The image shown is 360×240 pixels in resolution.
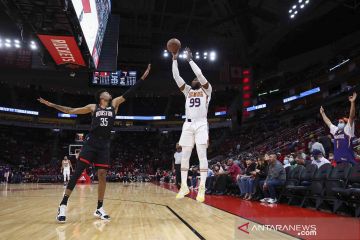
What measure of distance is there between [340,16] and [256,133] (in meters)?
11.3

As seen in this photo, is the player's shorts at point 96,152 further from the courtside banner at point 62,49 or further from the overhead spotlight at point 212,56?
the overhead spotlight at point 212,56

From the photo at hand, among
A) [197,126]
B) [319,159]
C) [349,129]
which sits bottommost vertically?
[319,159]

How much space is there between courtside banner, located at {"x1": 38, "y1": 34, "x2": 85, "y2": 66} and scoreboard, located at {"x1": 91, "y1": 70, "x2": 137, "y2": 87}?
15443mm

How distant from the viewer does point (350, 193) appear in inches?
210

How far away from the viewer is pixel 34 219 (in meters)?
4.74

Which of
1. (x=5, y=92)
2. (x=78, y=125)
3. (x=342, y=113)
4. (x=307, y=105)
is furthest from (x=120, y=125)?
(x=342, y=113)

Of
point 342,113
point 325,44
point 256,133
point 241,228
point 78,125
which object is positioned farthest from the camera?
point 78,125

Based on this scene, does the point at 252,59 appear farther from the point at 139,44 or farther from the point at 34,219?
the point at 34,219

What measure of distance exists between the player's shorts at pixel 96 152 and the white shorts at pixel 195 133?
1.24 m

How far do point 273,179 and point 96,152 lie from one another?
4803 millimetres

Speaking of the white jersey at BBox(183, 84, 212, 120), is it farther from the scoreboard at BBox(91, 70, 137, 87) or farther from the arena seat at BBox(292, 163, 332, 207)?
the scoreboard at BBox(91, 70, 137, 87)

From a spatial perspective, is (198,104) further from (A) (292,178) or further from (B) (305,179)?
(A) (292,178)

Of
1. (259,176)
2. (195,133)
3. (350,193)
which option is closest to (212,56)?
(259,176)

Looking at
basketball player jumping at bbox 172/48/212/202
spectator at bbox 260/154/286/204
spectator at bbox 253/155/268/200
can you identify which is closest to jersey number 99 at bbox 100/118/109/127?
basketball player jumping at bbox 172/48/212/202
